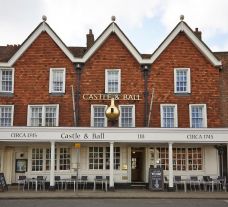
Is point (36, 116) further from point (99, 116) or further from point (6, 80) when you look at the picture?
point (99, 116)

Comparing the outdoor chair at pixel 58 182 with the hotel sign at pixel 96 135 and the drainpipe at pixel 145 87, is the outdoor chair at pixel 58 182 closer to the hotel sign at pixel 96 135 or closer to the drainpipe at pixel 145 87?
the hotel sign at pixel 96 135

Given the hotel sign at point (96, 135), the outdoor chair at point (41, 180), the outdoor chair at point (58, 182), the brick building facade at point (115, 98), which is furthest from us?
the brick building facade at point (115, 98)

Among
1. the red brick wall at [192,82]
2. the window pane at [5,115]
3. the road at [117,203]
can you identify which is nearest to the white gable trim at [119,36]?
the red brick wall at [192,82]

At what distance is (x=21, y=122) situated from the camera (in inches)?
1074

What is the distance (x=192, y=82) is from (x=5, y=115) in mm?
13149

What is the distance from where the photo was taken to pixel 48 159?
87.9 feet

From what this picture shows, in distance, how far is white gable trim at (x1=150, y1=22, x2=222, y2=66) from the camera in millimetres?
27906

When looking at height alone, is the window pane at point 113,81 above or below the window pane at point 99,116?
above

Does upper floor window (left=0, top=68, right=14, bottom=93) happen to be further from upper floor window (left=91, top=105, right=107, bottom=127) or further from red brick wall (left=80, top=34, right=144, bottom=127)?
upper floor window (left=91, top=105, right=107, bottom=127)

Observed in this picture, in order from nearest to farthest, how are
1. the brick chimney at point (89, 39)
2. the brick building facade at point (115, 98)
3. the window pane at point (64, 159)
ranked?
1. the window pane at point (64, 159)
2. the brick building facade at point (115, 98)
3. the brick chimney at point (89, 39)

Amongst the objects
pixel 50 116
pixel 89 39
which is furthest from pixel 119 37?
pixel 50 116

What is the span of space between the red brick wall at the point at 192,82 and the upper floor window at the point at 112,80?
229cm

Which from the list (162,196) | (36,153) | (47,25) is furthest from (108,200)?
(47,25)

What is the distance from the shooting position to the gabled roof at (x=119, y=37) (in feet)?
91.6
